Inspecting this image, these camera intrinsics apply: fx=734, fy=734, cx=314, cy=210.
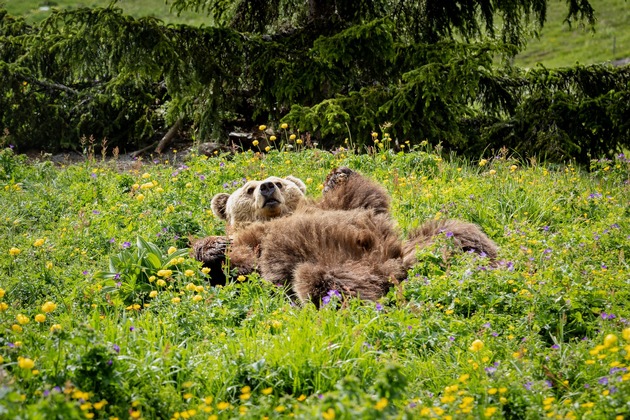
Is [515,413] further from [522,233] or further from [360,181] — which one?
[360,181]

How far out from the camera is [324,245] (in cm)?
540

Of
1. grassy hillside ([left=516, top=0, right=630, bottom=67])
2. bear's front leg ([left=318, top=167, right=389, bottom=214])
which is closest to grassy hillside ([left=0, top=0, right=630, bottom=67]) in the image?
grassy hillside ([left=516, top=0, right=630, bottom=67])

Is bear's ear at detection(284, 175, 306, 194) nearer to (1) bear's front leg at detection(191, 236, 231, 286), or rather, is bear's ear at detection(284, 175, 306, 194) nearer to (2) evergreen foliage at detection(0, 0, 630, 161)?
(1) bear's front leg at detection(191, 236, 231, 286)

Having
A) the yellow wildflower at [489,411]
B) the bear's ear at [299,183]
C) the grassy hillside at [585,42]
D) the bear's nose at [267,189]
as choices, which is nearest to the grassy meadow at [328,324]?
the yellow wildflower at [489,411]

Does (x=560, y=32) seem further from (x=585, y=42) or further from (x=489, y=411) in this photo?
(x=489, y=411)

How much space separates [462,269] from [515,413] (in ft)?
5.46

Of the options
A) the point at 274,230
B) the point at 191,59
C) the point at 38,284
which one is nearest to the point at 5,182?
the point at 191,59

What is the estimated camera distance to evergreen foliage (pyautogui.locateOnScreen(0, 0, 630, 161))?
9.31 metres

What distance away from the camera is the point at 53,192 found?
802 cm

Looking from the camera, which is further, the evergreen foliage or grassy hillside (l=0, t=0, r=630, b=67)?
grassy hillside (l=0, t=0, r=630, b=67)

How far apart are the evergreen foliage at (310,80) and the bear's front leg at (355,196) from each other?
2642mm

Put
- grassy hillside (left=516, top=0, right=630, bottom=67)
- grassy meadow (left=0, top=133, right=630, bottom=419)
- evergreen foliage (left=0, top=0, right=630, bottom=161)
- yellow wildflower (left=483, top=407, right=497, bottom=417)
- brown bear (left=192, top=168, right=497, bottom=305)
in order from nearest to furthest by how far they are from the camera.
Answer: yellow wildflower (left=483, top=407, right=497, bottom=417)
grassy meadow (left=0, top=133, right=630, bottom=419)
brown bear (left=192, top=168, right=497, bottom=305)
evergreen foliage (left=0, top=0, right=630, bottom=161)
grassy hillside (left=516, top=0, right=630, bottom=67)

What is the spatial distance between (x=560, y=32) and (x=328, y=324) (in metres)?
31.8

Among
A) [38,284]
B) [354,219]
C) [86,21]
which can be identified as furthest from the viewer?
[86,21]
